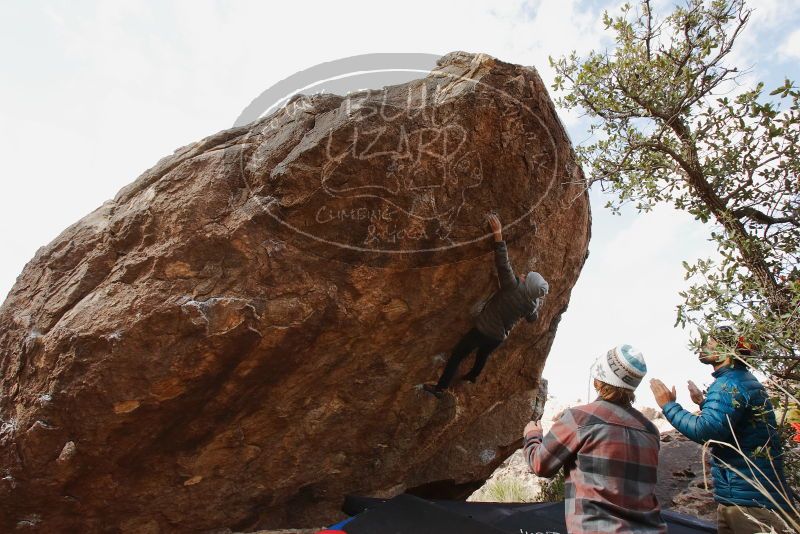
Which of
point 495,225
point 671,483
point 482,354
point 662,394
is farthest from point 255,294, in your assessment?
point 671,483

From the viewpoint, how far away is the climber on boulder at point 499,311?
218 inches

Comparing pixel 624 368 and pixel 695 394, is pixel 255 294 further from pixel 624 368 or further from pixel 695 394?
pixel 695 394

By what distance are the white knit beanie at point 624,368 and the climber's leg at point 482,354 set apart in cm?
258

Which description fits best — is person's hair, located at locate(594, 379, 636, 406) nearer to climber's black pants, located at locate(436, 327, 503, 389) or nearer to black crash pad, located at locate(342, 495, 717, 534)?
black crash pad, located at locate(342, 495, 717, 534)

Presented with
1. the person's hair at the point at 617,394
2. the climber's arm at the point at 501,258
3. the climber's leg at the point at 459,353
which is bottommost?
the person's hair at the point at 617,394

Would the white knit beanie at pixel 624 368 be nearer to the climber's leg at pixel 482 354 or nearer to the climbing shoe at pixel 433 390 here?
the climber's leg at pixel 482 354

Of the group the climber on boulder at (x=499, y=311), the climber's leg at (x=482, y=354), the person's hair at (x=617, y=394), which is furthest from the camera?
the climber's leg at (x=482, y=354)

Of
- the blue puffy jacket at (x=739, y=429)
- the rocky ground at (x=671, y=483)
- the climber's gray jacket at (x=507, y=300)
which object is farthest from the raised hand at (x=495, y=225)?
the rocky ground at (x=671, y=483)

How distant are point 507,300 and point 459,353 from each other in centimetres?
84

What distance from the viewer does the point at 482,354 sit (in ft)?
20.7

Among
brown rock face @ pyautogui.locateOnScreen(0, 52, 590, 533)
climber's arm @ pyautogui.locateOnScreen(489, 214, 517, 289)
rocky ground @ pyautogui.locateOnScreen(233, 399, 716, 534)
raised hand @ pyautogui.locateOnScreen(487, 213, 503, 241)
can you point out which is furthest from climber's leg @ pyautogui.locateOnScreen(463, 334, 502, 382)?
rocky ground @ pyautogui.locateOnScreen(233, 399, 716, 534)

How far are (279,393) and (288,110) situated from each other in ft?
8.81

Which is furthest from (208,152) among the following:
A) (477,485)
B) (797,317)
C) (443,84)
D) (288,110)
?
(477,485)

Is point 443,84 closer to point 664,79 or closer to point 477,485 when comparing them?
point 664,79
